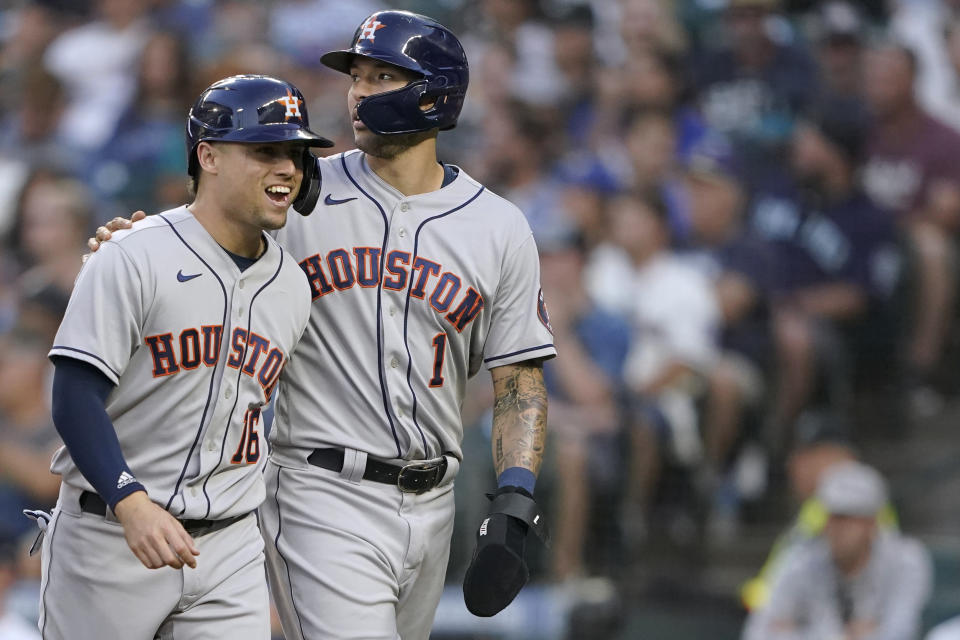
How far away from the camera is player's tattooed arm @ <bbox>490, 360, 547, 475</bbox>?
10.9 feet

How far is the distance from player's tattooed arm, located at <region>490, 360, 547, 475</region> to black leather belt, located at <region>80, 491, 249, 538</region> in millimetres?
670

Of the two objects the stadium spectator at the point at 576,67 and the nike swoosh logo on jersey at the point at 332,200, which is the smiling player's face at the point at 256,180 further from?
the stadium spectator at the point at 576,67

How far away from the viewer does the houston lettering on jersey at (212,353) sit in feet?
9.43

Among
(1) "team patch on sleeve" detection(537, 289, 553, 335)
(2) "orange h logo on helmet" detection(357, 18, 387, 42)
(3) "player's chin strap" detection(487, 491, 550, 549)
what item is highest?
(2) "orange h logo on helmet" detection(357, 18, 387, 42)

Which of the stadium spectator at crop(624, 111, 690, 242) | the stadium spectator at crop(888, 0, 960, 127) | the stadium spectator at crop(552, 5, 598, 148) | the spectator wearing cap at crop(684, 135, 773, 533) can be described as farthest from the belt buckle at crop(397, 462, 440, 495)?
the stadium spectator at crop(888, 0, 960, 127)

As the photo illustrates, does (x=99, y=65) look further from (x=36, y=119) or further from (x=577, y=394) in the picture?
(x=577, y=394)

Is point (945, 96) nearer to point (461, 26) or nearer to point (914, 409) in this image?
point (914, 409)

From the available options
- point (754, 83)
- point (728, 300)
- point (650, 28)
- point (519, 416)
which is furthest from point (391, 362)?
point (650, 28)

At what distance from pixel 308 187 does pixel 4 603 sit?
3.25 m

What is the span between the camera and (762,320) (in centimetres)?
700

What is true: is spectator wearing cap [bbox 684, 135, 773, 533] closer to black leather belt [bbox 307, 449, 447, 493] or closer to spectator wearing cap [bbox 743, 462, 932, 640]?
spectator wearing cap [bbox 743, 462, 932, 640]

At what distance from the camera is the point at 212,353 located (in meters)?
2.94

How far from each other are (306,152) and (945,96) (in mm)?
5555

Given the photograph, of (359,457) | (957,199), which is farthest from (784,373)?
(359,457)
